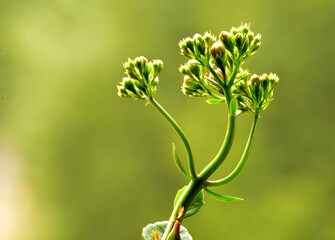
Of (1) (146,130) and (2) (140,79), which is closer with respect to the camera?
(2) (140,79)

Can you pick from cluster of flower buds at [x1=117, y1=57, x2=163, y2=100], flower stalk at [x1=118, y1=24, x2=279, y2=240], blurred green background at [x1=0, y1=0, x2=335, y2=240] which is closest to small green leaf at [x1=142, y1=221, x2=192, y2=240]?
flower stalk at [x1=118, y1=24, x2=279, y2=240]

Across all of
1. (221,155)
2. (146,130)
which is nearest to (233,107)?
(221,155)

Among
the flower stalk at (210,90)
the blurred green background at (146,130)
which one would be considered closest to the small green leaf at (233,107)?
the flower stalk at (210,90)

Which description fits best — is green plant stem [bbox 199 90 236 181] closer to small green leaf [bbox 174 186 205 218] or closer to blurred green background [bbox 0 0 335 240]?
small green leaf [bbox 174 186 205 218]

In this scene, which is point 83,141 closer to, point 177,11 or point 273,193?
point 177,11

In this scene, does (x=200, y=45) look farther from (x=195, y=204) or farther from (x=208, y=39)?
(x=195, y=204)

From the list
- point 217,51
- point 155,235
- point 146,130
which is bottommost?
point 155,235
